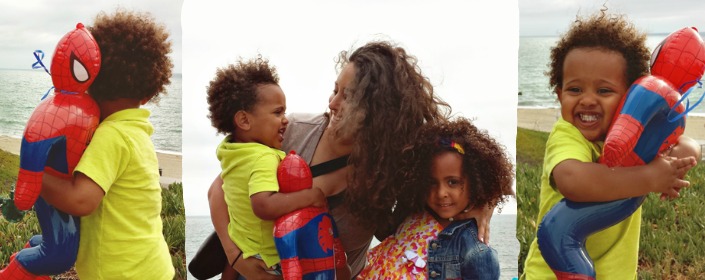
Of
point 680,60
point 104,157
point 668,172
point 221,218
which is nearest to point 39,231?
point 221,218

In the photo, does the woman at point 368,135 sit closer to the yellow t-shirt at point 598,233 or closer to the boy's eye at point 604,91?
the yellow t-shirt at point 598,233

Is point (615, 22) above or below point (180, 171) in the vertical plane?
above

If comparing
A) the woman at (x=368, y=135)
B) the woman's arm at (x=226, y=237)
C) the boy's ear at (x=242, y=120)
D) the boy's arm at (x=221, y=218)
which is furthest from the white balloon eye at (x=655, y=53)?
the boy's arm at (x=221, y=218)

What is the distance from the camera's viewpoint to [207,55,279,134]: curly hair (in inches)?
134

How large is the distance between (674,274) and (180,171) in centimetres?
238

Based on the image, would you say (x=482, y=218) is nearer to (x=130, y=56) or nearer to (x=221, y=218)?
(x=221, y=218)

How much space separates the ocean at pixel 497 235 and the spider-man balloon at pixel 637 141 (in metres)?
0.76

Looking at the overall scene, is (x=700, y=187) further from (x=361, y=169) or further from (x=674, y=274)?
(x=361, y=169)

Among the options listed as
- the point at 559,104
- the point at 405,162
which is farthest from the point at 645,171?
the point at 405,162

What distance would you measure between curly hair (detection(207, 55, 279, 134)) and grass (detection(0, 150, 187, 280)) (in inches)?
24.9

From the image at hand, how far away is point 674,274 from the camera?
166 inches

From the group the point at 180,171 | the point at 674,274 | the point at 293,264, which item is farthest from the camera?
the point at 674,274

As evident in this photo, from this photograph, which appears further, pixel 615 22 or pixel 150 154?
pixel 150 154

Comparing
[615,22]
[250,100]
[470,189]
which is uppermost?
[615,22]
